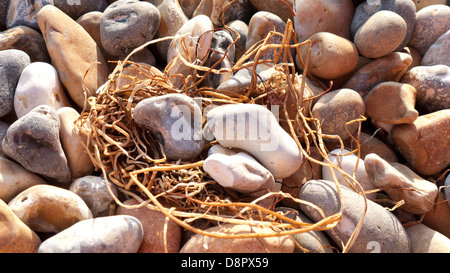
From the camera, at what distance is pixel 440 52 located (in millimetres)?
1567

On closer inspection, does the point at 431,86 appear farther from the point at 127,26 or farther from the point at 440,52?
the point at 127,26

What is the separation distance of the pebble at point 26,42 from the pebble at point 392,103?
1220mm

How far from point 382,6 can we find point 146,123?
3.30 feet

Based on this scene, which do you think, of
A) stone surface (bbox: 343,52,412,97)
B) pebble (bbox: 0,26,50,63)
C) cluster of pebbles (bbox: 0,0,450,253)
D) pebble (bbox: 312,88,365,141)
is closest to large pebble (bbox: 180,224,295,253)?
cluster of pebbles (bbox: 0,0,450,253)

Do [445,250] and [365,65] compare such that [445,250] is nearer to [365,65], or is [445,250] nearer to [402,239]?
[402,239]

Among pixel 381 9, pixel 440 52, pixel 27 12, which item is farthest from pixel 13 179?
pixel 440 52

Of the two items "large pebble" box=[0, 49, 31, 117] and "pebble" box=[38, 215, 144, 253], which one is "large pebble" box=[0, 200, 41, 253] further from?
"large pebble" box=[0, 49, 31, 117]

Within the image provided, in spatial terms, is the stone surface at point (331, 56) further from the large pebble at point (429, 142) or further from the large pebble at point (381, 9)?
the large pebble at point (429, 142)

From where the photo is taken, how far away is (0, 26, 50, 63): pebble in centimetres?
151

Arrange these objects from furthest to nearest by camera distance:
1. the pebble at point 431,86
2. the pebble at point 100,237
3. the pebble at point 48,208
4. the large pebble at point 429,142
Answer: the pebble at point 431,86 → the large pebble at point 429,142 → the pebble at point 48,208 → the pebble at point 100,237

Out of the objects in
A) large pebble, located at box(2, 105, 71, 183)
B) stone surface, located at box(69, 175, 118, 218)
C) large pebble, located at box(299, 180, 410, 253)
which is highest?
large pebble, located at box(2, 105, 71, 183)

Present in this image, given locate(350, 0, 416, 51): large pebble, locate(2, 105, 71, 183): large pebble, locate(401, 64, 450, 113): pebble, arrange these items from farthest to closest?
locate(350, 0, 416, 51): large pebble, locate(401, 64, 450, 113): pebble, locate(2, 105, 71, 183): large pebble

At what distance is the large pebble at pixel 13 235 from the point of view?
980 mm

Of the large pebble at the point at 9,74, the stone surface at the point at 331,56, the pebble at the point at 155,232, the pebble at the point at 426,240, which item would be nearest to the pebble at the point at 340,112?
the stone surface at the point at 331,56
